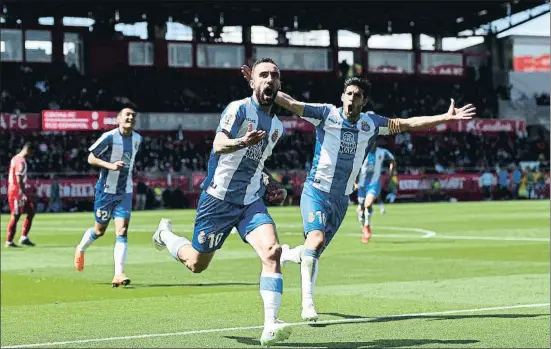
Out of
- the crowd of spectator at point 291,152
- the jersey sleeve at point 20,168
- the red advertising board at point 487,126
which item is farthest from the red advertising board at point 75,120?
the jersey sleeve at point 20,168

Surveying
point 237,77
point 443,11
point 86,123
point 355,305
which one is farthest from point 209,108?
point 355,305

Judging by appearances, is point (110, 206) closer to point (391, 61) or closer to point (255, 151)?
point (255, 151)

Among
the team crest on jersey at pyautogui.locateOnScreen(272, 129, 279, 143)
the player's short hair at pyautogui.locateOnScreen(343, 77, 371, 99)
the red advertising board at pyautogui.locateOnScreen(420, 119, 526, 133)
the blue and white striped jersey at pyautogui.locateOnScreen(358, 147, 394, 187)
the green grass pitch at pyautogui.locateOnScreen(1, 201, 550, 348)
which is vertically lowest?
the green grass pitch at pyautogui.locateOnScreen(1, 201, 550, 348)

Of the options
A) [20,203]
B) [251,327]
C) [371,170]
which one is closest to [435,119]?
[251,327]

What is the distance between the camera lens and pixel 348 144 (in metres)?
11.5

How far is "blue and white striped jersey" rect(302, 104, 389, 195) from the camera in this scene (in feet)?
37.1

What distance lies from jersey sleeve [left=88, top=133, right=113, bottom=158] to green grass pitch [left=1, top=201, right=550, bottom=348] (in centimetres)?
187

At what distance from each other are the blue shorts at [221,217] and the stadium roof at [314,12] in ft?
161

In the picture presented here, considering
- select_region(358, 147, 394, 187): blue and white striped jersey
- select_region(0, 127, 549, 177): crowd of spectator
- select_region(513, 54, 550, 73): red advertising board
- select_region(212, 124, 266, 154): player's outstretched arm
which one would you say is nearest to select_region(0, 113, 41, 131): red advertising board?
select_region(0, 127, 549, 177): crowd of spectator

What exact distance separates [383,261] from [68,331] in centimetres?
929

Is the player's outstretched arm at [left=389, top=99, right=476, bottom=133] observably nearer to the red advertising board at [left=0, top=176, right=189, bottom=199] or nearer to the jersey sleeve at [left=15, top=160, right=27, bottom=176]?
the jersey sleeve at [left=15, top=160, right=27, bottom=176]

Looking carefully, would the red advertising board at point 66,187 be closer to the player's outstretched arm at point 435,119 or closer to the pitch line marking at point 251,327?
the player's outstretched arm at point 435,119

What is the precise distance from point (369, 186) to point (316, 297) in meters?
11.9

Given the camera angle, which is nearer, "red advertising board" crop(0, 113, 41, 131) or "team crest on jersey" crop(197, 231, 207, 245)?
"team crest on jersey" crop(197, 231, 207, 245)
